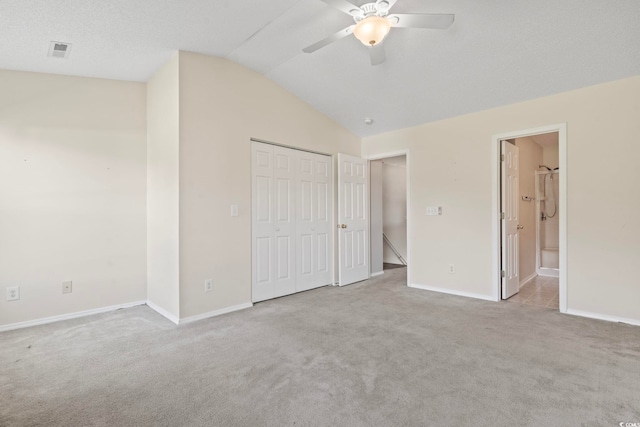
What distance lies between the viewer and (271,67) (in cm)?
361

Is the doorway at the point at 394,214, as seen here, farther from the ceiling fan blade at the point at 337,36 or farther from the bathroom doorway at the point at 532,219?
the ceiling fan blade at the point at 337,36

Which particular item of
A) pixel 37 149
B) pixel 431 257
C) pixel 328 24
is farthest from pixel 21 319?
pixel 431 257

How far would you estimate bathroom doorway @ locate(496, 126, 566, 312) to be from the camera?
3515mm

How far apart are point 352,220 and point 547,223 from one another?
3.97 metres

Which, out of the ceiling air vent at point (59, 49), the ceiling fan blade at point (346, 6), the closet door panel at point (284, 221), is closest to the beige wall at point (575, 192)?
the closet door panel at point (284, 221)

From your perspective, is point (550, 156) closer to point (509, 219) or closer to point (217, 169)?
point (509, 219)

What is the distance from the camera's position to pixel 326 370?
2.12 metres

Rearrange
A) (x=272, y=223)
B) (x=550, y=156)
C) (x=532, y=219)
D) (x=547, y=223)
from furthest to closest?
1. (x=547, y=223)
2. (x=550, y=156)
3. (x=532, y=219)
4. (x=272, y=223)

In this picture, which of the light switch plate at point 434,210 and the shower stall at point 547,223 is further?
the shower stall at point 547,223

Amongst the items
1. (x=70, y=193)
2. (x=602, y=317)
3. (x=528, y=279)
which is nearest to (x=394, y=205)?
(x=528, y=279)

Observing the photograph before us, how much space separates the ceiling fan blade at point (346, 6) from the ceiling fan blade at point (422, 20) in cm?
22

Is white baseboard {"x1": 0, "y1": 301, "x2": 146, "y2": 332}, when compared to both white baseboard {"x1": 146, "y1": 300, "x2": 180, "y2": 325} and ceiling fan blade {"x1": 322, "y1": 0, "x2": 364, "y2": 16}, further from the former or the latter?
ceiling fan blade {"x1": 322, "y1": 0, "x2": 364, "y2": 16}

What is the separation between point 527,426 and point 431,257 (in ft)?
9.28

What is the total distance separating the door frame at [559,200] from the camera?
10.7 ft
